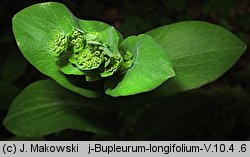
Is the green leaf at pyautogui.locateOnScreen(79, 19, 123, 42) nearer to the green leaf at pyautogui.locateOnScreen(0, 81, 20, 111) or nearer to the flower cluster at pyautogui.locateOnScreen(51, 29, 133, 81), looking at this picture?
the flower cluster at pyautogui.locateOnScreen(51, 29, 133, 81)

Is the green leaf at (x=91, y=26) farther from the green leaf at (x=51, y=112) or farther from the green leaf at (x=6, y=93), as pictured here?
the green leaf at (x=6, y=93)

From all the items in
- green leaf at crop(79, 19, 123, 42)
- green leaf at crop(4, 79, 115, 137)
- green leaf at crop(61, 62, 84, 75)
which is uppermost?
green leaf at crop(79, 19, 123, 42)

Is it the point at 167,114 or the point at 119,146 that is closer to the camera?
the point at 119,146

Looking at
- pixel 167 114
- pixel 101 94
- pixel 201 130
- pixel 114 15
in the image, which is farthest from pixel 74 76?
pixel 114 15

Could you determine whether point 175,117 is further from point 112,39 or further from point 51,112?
point 112,39

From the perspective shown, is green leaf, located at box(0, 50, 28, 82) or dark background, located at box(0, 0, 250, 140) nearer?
dark background, located at box(0, 0, 250, 140)

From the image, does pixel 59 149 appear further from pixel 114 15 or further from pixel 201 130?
pixel 114 15

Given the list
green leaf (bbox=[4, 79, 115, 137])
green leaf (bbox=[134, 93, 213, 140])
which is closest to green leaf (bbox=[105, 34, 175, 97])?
green leaf (bbox=[4, 79, 115, 137])

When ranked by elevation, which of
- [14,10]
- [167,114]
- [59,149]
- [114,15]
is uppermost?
[114,15]

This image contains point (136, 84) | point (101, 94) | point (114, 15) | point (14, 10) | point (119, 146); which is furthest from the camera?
point (114, 15)
